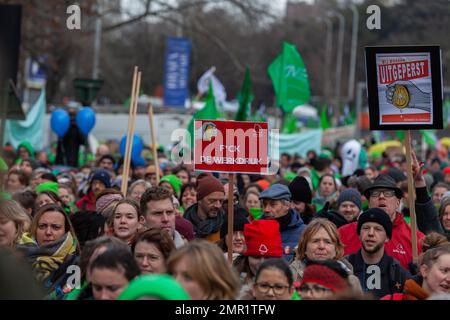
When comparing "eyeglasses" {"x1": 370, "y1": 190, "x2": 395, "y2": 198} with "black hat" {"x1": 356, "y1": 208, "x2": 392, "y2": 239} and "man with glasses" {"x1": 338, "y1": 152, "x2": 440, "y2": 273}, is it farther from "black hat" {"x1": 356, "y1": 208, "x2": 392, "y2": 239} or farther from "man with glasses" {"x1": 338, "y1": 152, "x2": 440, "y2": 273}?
"black hat" {"x1": 356, "y1": 208, "x2": 392, "y2": 239}

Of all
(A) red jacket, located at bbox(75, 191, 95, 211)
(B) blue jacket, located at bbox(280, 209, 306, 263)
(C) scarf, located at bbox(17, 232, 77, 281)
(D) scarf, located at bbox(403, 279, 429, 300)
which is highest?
(A) red jacket, located at bbox(75, 191, 95, 211)

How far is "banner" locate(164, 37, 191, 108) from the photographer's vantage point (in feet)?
97.1

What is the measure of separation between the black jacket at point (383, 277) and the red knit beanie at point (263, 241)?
2.21ft

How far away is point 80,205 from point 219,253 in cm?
684

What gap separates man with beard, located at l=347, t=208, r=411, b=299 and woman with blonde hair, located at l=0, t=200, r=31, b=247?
2229 millimetres

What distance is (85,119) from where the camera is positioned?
17.9m

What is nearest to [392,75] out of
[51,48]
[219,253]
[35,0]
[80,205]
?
[219,253]

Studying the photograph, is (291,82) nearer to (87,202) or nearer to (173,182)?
(173,182)

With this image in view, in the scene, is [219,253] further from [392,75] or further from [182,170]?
[182,170]

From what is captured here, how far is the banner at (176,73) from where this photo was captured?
29594mm

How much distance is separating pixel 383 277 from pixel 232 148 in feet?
4.52

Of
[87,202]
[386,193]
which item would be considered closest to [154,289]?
[386,193]

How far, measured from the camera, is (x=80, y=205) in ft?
40.2

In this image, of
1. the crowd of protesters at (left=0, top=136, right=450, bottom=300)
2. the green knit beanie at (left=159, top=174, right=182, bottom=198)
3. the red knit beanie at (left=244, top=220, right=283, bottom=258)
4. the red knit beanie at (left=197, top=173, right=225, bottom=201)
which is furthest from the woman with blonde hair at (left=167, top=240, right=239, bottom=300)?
the green knit beanie at (left=159, top=174, right=182, bottom=198)
